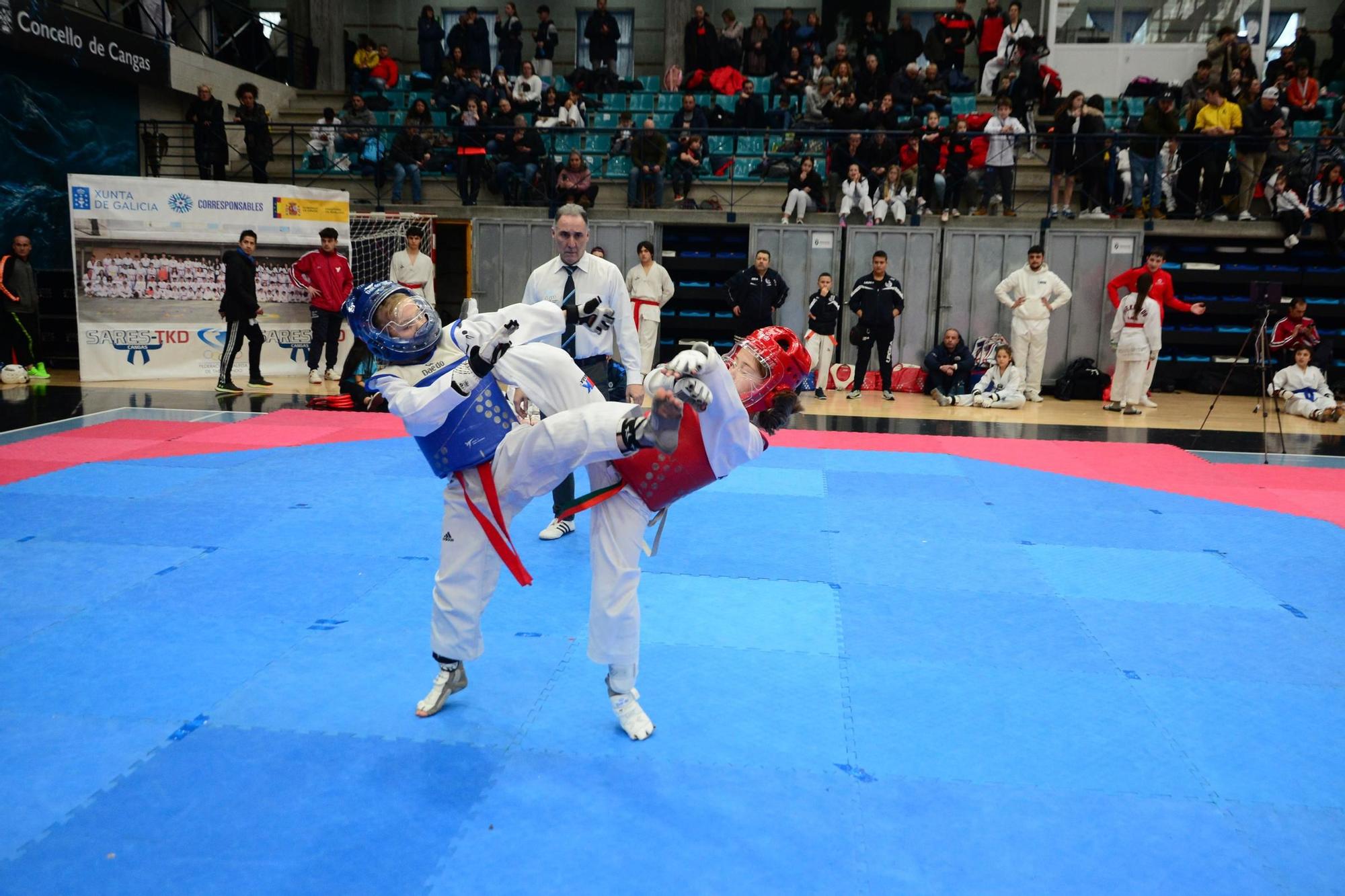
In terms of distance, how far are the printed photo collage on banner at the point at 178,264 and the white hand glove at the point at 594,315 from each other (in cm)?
1021

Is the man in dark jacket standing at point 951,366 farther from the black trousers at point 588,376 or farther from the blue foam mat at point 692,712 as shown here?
the black trousers at point 588,376

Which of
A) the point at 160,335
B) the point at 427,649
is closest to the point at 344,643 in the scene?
the point at 427,649

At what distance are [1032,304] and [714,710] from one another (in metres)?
11.8

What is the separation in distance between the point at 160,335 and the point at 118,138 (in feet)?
18.0

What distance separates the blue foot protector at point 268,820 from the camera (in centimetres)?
296

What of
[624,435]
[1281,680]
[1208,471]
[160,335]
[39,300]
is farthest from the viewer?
[39,300]

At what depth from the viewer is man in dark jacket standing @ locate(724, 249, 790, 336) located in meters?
14.3

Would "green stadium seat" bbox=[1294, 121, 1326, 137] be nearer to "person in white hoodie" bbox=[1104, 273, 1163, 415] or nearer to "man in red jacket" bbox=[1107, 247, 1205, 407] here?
"man in red jacket" bbox=[1107, 247, 1205, 407]

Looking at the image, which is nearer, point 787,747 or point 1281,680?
→ point 787,747

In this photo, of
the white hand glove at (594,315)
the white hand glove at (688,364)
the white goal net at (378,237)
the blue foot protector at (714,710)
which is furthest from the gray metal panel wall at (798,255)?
the white hand glove at (688,364)

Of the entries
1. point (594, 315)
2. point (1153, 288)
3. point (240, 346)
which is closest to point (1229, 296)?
point (1153, 288)

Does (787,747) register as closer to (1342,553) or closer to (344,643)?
(344,643)

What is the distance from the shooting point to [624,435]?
10.8 ft

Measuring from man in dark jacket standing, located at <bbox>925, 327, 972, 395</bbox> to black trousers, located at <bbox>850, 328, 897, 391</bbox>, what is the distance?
0.62 meters
